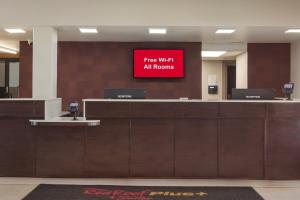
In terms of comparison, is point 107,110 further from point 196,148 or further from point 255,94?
point 255,94

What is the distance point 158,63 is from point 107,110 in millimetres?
3461

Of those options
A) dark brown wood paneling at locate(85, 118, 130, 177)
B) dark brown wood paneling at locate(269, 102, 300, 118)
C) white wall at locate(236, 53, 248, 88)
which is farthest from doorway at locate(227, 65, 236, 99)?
dark brown wood paneling at locate(85, 118, 130, 177)

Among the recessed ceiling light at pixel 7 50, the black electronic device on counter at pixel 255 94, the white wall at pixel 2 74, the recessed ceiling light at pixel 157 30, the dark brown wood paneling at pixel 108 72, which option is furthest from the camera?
the white wall at pixel 2 74

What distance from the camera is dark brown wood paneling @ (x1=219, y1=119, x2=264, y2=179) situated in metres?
5.85

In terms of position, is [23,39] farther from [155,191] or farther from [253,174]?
[253,174]

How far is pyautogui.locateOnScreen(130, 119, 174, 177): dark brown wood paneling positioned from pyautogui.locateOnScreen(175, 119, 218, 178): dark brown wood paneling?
13cm

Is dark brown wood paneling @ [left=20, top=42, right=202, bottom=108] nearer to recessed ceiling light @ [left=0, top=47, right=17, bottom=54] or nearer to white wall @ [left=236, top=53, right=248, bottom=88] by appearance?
white wall @ [left=236, top=53, right=248, bottom=88]

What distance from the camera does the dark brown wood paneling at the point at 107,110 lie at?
5.86 m

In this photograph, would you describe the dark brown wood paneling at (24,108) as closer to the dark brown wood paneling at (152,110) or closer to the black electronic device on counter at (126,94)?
the black electronic device on counter at (126,94)

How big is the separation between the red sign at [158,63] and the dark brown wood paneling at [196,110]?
3.26 meters

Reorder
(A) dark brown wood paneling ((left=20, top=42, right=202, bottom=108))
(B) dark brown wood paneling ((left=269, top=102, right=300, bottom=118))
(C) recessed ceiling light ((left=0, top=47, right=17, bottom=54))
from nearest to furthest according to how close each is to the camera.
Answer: (B) dark brown wood paneling ((left=269, top=102, right=300, bottom=118)) < (A) dark brown wood paneling ((left=20, top=42, right=202, bottom=108)) < (C) recessed ceiling light ((left=0, top=47, right=17, bottom=54))

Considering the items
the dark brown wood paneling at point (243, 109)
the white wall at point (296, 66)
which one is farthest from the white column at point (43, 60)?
the white wall at point (296, 66)

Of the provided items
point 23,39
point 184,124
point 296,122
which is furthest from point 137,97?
point 23,39

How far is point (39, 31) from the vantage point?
656 cm
